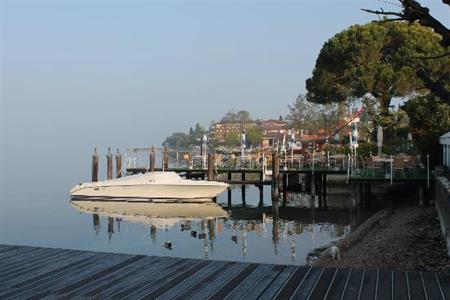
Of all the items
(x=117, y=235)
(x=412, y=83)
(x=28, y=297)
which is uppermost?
(x=412, y=83)

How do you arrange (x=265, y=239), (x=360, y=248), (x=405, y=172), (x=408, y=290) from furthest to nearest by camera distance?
1. (x=405, y=172)
2. (x=265, y=239)
3. (x=360, y=248)
4. (x=408, y=290)

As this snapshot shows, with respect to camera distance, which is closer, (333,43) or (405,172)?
(405,172)

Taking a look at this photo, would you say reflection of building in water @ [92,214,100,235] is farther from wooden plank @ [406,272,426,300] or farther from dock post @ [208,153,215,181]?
wooden plank @ [406,272,426,300]

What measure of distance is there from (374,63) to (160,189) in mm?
15762

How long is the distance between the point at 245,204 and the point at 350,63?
1239 cm

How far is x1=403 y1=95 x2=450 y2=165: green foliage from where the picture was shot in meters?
23.0

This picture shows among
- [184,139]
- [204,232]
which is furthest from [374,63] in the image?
[184,139]

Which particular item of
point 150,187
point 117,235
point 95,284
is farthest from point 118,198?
point 95,284

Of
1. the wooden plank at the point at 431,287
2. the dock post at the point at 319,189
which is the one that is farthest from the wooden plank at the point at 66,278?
the dock post at the point at 319,189

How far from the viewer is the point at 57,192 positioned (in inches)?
1705

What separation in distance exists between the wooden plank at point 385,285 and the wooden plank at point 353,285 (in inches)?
9.3

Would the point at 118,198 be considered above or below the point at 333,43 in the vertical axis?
below

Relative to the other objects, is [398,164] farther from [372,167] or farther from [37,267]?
[37,267]

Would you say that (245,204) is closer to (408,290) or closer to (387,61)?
(387,61)
